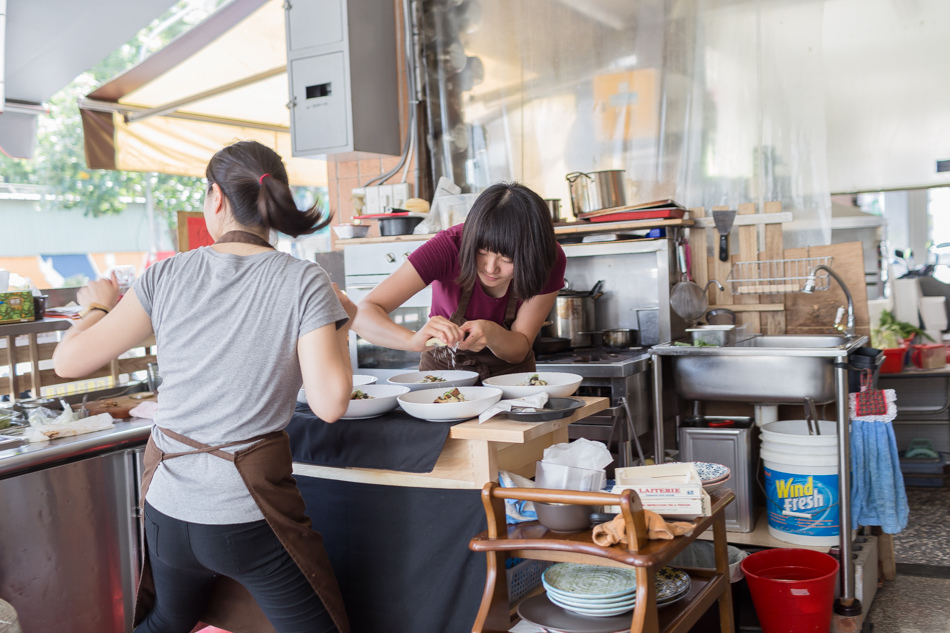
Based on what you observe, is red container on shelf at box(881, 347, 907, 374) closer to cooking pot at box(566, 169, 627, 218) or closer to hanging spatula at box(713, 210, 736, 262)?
hanging spatula at box(713, 210, 736, 262)

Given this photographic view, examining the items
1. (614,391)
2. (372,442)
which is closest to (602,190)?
(614,391)

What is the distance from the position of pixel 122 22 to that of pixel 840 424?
221 inches

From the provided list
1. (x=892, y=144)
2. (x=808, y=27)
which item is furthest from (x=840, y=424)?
(x=808, y=27)

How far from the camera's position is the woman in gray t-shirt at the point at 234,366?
1658mm

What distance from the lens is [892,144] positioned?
4098 mm

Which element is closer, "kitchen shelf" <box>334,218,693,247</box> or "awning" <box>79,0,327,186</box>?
"kitchen shelf" <box>334,218,693,247</box>

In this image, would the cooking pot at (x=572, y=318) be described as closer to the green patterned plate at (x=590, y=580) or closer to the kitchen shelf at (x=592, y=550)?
the kitchen shelf at (x=592, y=550)

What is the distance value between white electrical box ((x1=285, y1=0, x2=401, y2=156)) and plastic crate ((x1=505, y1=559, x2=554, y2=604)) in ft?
10.6

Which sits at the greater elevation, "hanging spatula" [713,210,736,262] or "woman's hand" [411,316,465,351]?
"hanging spatula" [713,210,736,262]

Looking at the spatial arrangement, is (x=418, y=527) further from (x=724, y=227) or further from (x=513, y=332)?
(x=724, y=227)

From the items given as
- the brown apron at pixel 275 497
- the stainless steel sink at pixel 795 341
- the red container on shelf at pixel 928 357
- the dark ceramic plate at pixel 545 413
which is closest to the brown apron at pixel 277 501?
the brown apron at pixel 275 497

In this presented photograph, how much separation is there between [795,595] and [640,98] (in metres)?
2.80

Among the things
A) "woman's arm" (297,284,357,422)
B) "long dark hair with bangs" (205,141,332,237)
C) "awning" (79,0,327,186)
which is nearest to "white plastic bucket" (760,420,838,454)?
"woman's arm" (297,284,357,422)

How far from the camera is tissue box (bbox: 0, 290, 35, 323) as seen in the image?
347 cm
